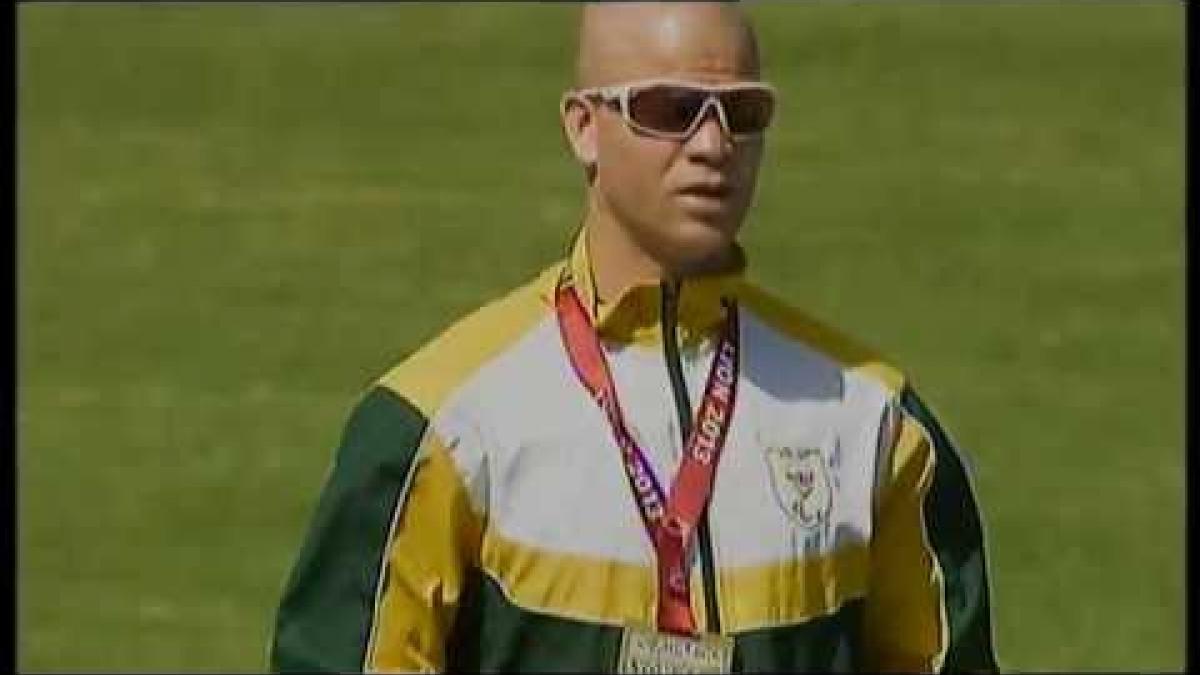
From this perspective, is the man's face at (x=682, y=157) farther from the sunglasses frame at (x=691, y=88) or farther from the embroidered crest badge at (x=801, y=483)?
the embroidered crest badge at (x=801, y=483)

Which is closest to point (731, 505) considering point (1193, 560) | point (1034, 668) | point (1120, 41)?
point (1034, 668)

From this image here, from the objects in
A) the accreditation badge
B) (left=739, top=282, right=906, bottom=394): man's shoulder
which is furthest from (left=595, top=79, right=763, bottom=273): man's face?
the accreditation badge

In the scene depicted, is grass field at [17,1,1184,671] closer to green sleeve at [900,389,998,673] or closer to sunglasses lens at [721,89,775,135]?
green sleeve at [900,389,998,673]

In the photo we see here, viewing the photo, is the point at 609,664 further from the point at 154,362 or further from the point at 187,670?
the point at 154,362

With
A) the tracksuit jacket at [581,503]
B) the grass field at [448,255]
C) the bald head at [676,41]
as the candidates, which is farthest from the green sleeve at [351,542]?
the grass field at [448,255]

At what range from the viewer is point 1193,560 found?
27.7 feet

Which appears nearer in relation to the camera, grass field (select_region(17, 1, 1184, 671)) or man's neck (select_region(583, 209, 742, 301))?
Answer: man's neck (select_region(583, 209, 742, 301))

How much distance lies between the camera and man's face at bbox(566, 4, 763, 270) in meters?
3.86

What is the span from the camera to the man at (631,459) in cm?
384

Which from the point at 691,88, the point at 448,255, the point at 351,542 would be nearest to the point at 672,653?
the point at 351,542

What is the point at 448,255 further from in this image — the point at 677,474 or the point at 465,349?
the point at 677,474

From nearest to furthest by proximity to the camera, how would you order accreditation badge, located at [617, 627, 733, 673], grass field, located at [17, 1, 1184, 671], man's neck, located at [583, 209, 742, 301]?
accreditation badge, located at [617, 627, 733, 673] → man's neck, located at [583, 209, 742, 301] → grass field, located at [17, 1, 1184, 671]

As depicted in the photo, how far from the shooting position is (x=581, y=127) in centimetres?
397

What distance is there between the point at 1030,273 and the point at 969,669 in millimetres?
6610
